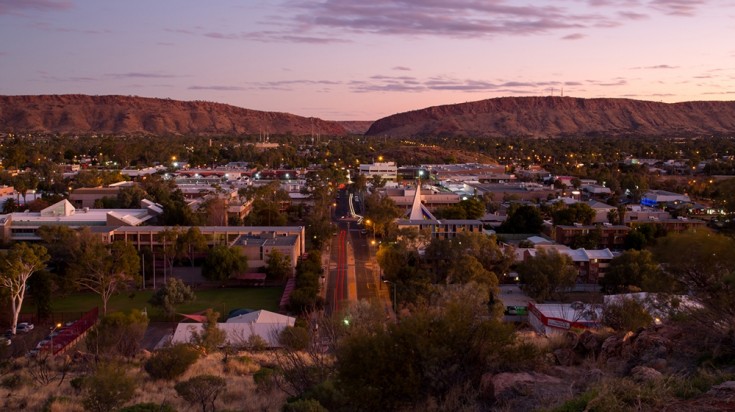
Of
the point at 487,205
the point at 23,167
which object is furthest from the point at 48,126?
the point at 487,205

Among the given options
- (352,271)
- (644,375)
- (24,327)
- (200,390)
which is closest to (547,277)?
(352,271)

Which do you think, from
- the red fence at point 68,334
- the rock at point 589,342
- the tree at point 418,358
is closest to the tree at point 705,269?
the rock at point 589,342

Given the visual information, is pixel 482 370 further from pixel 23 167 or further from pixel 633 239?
pixel 23 167

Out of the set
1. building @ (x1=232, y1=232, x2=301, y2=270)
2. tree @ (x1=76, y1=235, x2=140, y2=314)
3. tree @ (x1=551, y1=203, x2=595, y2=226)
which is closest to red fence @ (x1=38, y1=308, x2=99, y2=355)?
tree @ (x1=76, y1=235, x2=140, y2=314)

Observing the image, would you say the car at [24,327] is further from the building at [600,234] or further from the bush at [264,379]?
the building at [600,234]

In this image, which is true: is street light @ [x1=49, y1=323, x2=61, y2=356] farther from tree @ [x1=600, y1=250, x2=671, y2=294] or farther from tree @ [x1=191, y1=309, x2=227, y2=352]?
tree @ [x1=600, y1=250, x2=671, y2=294]

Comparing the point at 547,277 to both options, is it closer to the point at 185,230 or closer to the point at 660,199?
the point at 185,230
